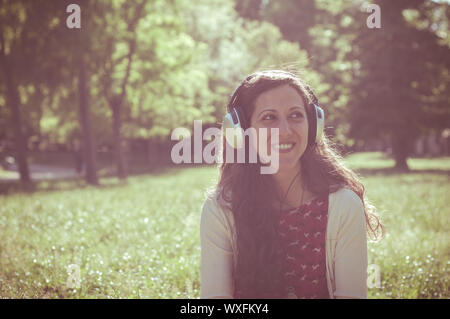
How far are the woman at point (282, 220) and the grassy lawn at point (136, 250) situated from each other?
4.04 feet

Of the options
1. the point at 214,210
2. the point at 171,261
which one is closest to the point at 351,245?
the point at 214,210

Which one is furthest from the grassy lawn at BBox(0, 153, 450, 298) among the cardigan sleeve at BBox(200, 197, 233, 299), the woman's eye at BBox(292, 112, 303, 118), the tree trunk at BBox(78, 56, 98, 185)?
the tree trunk at BBox(78, 56, 98, 185)

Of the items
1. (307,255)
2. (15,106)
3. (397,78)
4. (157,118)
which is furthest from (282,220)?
(397,78)

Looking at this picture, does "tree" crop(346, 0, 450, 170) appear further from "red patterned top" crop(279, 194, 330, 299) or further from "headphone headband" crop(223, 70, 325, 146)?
"red patterned top" crop(279, 194, 330, 299)

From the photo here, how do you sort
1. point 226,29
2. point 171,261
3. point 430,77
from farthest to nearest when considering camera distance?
point 226,29 → point 430,77 → point 171,261

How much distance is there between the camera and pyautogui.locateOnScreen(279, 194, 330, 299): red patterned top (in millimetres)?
2459

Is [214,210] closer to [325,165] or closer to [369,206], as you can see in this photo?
[325,165]

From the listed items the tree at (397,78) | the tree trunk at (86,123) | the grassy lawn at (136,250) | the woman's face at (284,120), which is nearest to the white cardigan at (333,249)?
the woman's face at (284,120)

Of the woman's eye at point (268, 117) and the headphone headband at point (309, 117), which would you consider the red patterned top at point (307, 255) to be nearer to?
the headphone headband at point (309, 117)

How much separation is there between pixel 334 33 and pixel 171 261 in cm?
2493

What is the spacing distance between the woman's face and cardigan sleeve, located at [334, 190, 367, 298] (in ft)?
1.48

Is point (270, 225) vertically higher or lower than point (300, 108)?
Answer: lower

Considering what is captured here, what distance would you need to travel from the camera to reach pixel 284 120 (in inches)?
99.6

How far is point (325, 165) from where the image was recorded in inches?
109
